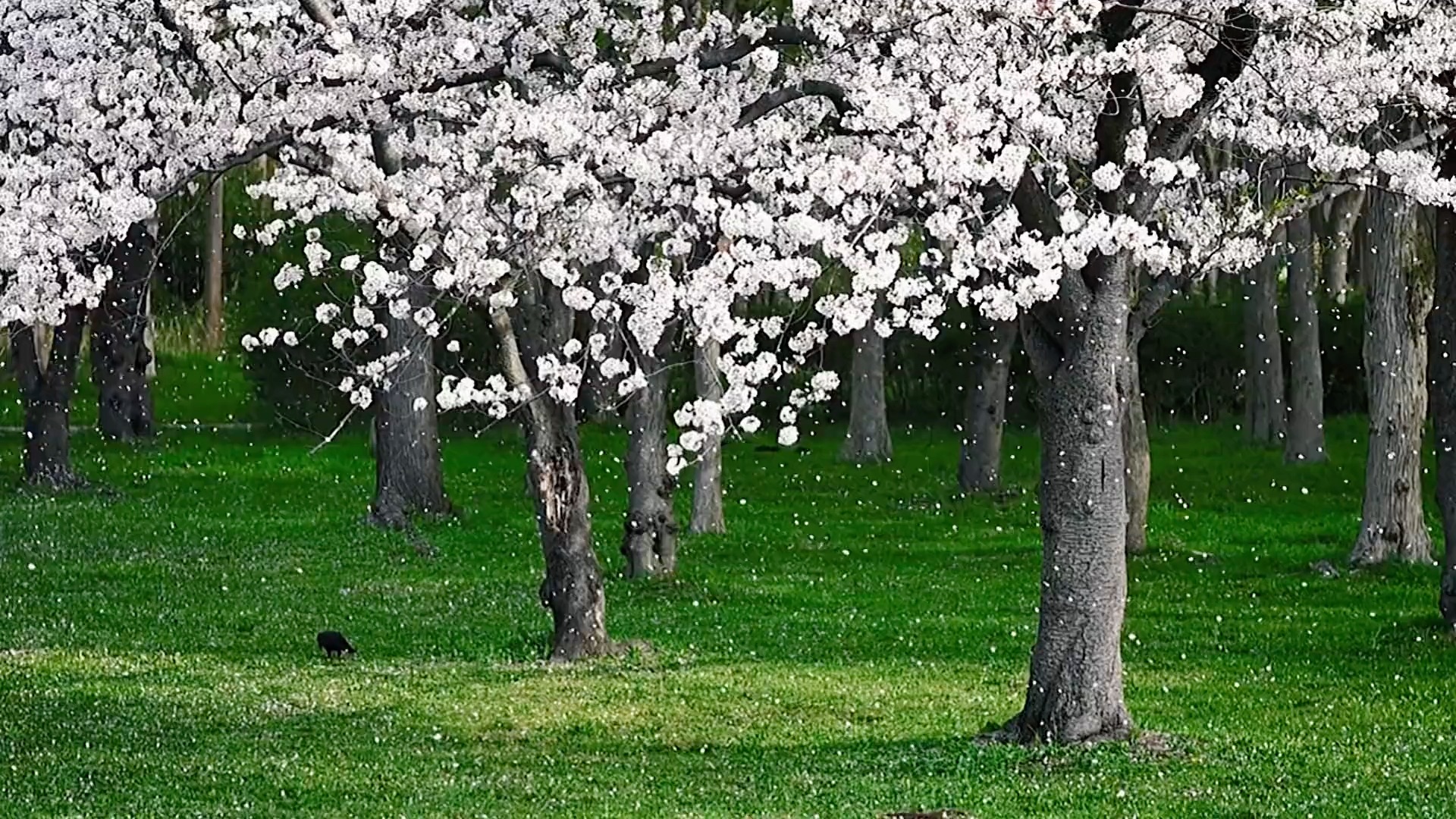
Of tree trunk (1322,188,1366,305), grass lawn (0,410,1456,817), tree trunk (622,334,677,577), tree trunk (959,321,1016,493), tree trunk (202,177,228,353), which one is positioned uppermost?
tree trunk (202,177,228,353)

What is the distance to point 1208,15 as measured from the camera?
10938 mm

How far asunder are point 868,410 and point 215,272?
75.9 ft

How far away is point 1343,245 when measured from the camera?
3241 centimetres

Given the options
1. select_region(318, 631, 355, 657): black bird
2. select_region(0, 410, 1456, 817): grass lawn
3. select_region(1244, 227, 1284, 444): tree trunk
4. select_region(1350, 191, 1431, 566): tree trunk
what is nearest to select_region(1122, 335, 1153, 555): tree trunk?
select_region(0, 410, 1456, 817): grass lawn

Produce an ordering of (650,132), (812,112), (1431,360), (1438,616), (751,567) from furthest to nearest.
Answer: (751,567) → (1438,616) → (1431,360) → (812,112) → (650,132)

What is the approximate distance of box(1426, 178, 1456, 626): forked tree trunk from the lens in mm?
15531

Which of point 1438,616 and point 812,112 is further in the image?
point 1438,616

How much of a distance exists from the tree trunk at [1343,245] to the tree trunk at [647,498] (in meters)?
14.5

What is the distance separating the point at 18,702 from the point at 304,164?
3774 mm

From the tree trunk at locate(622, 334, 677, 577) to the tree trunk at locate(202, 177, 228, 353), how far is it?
95.7 feet

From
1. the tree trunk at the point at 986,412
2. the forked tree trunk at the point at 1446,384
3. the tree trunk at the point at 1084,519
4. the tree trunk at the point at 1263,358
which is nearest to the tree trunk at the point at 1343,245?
the tree trunk at the point at 1263,358

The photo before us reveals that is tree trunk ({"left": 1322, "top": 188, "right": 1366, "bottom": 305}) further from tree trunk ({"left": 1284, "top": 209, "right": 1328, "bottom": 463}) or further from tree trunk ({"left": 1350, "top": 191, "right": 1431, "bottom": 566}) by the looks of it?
tree trunk ({"left": 1350, "top": 191, "right": 1431, "bottom": 566})

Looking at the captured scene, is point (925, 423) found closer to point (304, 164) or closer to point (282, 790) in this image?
point (304, 164)

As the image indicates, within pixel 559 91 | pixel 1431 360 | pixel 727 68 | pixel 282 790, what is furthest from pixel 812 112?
pixel 282 790
